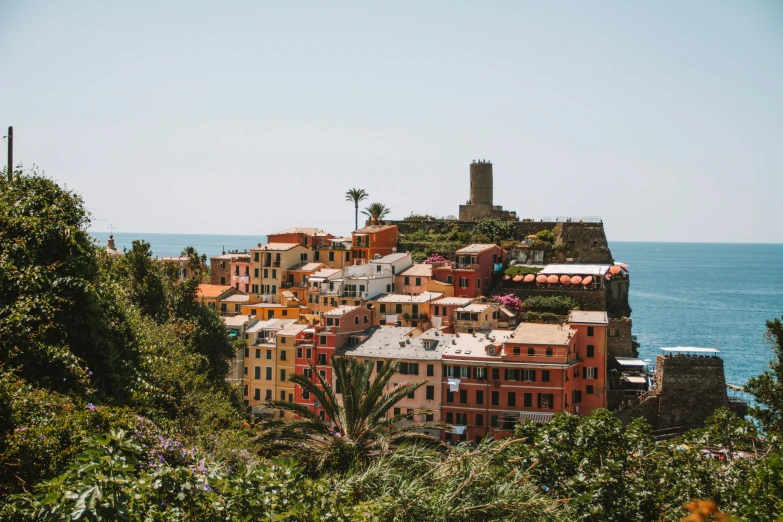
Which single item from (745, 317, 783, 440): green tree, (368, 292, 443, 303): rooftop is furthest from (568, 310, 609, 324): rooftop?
(745, 317, 783, 440): green tree

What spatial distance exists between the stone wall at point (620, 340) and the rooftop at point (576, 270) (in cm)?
514

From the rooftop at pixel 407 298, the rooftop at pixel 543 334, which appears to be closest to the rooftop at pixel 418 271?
the rooftop at pixel 407 298

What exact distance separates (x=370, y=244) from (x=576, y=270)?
1858cm

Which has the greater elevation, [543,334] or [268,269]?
[268,269]

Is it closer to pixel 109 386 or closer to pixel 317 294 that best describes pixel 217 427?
pixel 109 386

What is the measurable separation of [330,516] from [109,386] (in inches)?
362

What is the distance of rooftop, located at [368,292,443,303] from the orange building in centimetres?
977

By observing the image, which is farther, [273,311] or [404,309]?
[273,311]

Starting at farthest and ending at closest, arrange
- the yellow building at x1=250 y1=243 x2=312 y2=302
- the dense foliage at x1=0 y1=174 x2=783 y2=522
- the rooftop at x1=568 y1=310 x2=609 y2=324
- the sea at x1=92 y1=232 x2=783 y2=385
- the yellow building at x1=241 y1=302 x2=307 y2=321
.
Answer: the sea at x1=92 y1=232 x2=783 y2=385, the yellow building at x1=250 y1=243 x2=312 y2=302, the yellow building at x1=241 y1=302 x2=307 y2=321, the rooftop at x1=568 y1=310 x2=609 y2=324, the dense foliage at x1=0 y1=174 x2=783 y2=522

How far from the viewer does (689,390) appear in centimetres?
4934

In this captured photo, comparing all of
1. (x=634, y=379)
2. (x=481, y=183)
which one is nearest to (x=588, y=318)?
(x=634, y=379)

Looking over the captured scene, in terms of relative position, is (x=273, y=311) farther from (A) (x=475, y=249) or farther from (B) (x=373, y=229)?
(A) (x=475, y=249)

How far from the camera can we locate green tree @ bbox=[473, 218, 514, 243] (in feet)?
243

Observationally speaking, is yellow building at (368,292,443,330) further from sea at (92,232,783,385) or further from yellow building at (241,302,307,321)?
sea at (92,232,783,385)
